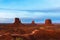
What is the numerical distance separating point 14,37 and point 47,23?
46369mm

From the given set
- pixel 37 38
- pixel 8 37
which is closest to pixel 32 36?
pixel 37 38

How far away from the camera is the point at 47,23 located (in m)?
77.6

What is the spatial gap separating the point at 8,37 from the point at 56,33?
326 inches

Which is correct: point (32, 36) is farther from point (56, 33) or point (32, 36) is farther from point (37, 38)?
point (56, 33)

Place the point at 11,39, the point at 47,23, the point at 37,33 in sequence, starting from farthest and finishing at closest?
1. the point at 47,23
2. the point at 11,39
3. the point at 37,33

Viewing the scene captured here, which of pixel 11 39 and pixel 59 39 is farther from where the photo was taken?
pixel 11 39

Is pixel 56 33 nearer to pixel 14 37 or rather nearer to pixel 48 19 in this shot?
pixel 14 37

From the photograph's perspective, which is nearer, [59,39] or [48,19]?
[59,39]

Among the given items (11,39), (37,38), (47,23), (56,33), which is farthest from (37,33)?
(47,23)

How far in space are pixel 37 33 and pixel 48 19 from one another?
50.7 m

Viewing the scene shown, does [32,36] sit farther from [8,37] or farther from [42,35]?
[8,37]

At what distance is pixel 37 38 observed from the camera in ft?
100.0

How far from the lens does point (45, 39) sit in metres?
30.5

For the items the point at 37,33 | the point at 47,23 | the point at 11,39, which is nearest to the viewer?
the point at 37,33
